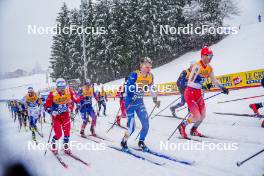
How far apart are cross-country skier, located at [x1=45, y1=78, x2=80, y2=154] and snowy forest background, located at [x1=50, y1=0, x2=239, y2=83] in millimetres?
28758

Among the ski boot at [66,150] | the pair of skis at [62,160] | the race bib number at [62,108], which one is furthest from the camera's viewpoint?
the race bib number at [62,108]

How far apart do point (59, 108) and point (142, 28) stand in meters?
30.3

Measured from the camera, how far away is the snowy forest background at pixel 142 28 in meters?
35.8

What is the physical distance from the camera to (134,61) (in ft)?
123

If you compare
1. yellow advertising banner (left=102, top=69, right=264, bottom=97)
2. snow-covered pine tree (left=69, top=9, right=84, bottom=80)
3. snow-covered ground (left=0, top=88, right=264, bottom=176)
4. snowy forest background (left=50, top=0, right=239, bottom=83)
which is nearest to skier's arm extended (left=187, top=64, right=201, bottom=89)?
snow-covered ground (left=0, top=88, right=264, bottom=176)

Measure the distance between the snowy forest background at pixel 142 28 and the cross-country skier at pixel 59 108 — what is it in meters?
28.8

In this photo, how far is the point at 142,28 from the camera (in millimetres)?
36188

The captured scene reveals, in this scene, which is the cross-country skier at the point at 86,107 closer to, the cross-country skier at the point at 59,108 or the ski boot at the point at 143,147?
the cross-country skier at the point at 59,108

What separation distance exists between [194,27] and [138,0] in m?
9.12

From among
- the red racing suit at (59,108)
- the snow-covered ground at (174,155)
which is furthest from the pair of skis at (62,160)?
the red racing suit at (59,108)

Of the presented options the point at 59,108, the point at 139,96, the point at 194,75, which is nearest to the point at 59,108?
the point at 59,108

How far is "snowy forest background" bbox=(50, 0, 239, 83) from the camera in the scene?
117 ft

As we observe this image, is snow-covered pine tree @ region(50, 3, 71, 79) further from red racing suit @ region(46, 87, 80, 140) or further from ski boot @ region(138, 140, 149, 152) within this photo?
ski boot @ region(138, 140, 149, 152)

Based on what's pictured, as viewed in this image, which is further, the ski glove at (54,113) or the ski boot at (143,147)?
the ski glove at (54,113)
